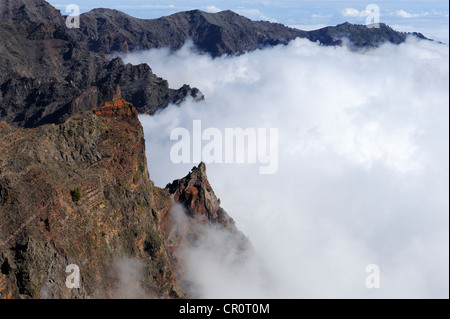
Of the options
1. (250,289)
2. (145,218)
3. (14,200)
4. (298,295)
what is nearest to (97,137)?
(145,218)

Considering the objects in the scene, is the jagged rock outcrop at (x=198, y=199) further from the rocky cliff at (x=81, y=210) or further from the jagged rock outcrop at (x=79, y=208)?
the jagged rock outcrop at (x=79, y=208)

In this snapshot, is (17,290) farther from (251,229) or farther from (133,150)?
(251,229)

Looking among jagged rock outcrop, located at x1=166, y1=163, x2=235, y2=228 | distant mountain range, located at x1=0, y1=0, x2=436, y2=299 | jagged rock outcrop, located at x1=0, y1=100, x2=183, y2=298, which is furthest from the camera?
jagged rock outcrop, located at x1=166, y1=163, x2=235, y2=228

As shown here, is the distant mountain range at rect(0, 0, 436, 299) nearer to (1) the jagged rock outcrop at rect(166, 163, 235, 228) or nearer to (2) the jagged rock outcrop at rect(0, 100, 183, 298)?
(2) the jagged rock outcrop at rect(0, 100, 183, 298)

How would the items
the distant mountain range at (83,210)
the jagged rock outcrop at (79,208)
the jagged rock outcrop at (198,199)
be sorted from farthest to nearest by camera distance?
the jagged rock outcrop at (198,199)
the distant mountain range at (83,210)
the jagged rock outcrop at (79,208)

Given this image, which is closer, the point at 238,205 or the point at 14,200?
the point at 14,200

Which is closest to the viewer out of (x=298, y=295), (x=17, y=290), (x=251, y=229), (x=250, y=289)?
(x=17, y=290)

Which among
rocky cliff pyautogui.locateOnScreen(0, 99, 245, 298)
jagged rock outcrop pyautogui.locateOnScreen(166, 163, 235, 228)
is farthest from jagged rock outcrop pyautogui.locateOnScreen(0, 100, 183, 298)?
jagged rock outcrop pyautogui.locateOnScreen(166, 163, 235, 228)

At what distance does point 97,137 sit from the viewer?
65.2 m

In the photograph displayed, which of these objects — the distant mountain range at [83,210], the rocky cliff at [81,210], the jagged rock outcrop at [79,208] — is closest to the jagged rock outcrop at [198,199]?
the distant mountain range at [83,210]

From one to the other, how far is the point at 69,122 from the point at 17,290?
27609 millimetres

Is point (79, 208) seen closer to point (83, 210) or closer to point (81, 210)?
point (81, 210)

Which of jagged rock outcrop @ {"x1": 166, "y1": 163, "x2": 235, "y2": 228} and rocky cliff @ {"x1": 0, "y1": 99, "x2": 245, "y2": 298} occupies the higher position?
rocky cliff @ {"x1": 0, "y1": 99, "x2": 245, "y2": 298}
